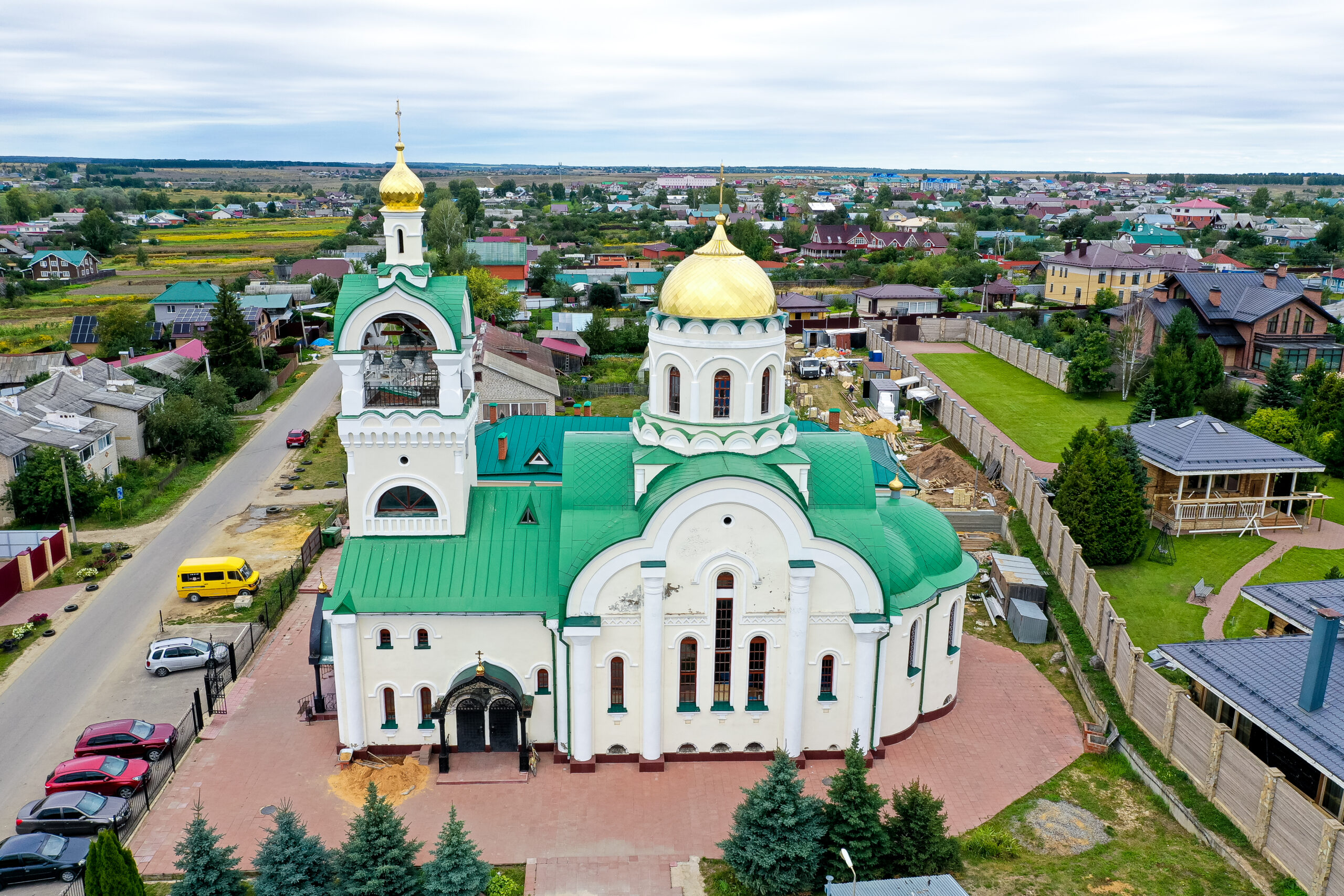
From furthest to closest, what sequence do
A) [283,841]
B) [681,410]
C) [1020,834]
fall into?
[681,410]
[1020,834]
[283,841]


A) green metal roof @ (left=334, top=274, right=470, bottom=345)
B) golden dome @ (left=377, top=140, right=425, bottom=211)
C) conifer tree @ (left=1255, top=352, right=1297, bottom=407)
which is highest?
golden dome @ (left=377, top=140, right=425, bottom=211)

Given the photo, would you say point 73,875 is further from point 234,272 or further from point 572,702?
point 234,272

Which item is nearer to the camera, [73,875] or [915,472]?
[73,875]

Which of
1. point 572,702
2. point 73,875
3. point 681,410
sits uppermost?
point 681,410

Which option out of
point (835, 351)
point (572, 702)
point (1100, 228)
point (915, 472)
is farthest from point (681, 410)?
point (1100, 228)

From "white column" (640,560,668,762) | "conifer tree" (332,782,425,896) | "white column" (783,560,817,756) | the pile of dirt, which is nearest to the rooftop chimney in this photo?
the pile of dirt

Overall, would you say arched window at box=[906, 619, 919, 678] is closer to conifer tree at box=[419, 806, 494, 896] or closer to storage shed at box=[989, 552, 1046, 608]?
storage shed at box=[989, 552, 1046, 608]

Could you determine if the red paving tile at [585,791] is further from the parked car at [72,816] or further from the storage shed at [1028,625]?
the storage shed at [1028,625]
